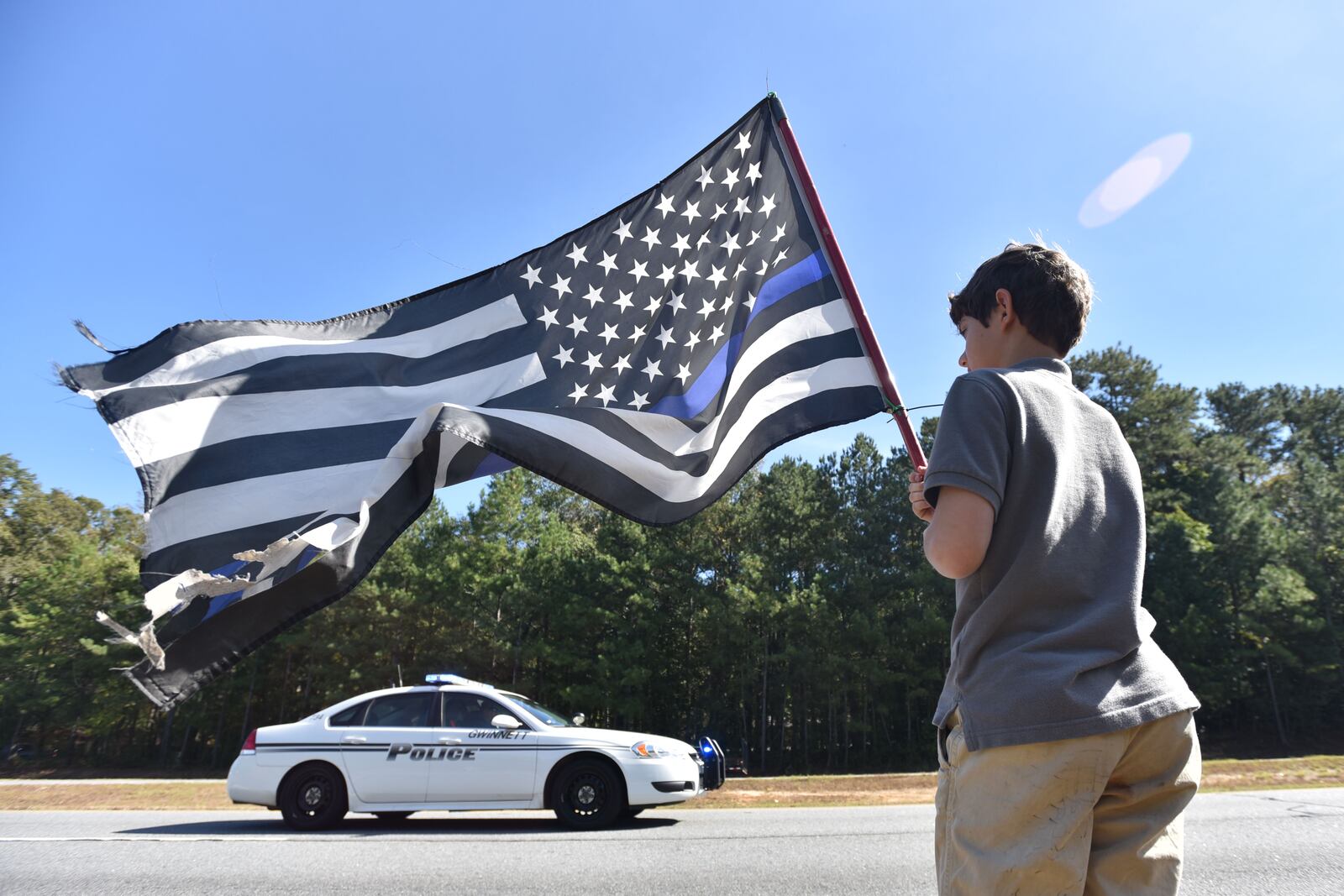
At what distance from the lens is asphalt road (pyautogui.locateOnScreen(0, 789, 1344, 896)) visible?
5.44 metres

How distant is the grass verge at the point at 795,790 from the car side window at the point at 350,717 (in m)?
3.52

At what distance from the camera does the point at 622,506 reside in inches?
142

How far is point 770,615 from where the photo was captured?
3666cm

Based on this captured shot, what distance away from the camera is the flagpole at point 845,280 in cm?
326

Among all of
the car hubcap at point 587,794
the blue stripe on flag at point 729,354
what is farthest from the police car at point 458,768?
the blue stripe on flag at point 729,354

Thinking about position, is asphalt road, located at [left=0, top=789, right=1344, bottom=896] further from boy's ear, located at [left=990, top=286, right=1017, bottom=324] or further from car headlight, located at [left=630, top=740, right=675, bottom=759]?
boy's ear, located at [left=990, top=286, right=1017, bottom=324]

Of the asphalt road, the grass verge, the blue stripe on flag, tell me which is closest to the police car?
the asphalt road

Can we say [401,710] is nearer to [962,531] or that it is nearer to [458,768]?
[458,768]

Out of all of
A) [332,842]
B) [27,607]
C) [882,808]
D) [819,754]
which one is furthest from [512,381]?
[27,607]

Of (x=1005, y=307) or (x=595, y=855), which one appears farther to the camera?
(x=595, y=855)

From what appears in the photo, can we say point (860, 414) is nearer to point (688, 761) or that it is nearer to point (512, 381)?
point (512, 381)

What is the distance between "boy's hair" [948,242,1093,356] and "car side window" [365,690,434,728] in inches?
351

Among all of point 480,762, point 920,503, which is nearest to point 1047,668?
point 920,503

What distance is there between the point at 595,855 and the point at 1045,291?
6138mm
